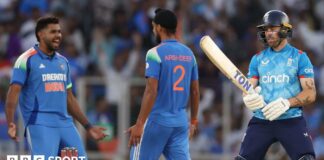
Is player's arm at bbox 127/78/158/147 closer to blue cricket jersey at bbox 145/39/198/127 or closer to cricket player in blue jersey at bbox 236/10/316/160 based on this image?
blue cricket jersey at bbox 145/39/198/127

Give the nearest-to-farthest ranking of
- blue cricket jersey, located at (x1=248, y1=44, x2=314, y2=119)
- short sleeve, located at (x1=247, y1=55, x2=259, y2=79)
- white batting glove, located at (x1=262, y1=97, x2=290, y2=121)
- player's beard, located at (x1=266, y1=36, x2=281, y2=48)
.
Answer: white batting glove, located at (x1=262, y1=97, x2=290, y2=121) < blue cricket jersey, located at (x1=248, y1=44, x2=314, y2=119) < player's beard, located at (x1=266, y1=36, x2=281, y2=48) < short sleeve, located at (x1=247, y1=55, x2=259, y2=79)

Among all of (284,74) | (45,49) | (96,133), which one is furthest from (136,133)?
(284,74)

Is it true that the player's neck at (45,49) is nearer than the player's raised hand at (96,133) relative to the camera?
Yes

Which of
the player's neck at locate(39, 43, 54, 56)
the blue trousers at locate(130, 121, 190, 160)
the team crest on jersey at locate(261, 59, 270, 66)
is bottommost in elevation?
the blue trousers at locate(130, 121, 190, 160)

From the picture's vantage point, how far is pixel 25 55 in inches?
522

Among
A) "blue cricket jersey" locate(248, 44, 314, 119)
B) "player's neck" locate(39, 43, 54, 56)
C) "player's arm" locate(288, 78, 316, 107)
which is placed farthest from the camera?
"player's neck" locate(39, 43, 54, 56)

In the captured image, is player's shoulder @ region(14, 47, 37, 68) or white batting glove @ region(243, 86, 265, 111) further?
player's shoulder @ region(14, 47, 37, 68)

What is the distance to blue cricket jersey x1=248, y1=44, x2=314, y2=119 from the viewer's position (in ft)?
41.3

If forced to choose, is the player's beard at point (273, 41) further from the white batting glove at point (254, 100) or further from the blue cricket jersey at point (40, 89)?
the blue cricket jersey at point (40, 89)

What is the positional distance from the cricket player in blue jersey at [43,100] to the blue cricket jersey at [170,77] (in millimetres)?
1043

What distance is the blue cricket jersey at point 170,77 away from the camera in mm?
13148

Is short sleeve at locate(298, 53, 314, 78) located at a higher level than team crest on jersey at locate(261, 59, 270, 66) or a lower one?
lower

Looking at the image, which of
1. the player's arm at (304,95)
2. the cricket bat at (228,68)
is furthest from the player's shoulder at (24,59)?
the player's arm at (304,95)

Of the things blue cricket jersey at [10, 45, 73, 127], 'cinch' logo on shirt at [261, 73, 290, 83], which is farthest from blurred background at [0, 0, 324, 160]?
'cinch' logo on shirt at [261, 73, 290, 83]
